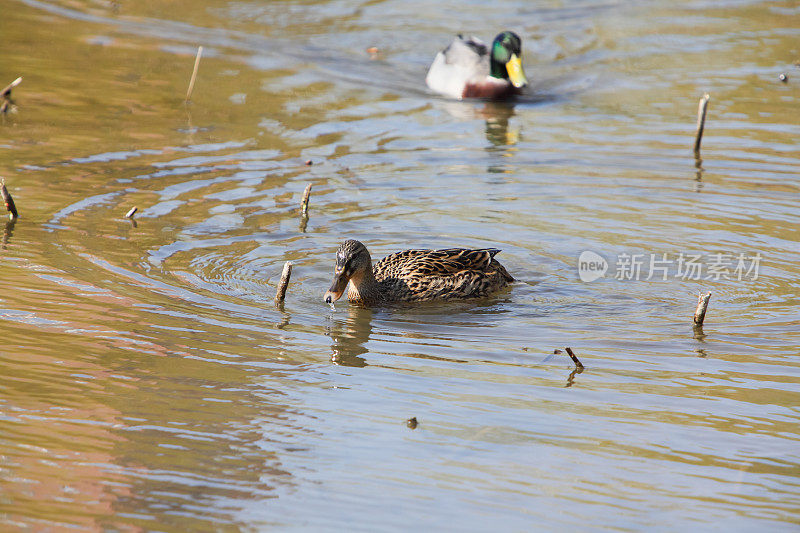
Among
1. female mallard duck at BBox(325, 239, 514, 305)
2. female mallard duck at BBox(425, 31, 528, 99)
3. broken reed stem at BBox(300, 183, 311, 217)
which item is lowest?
female mallard duck at BBox(325, 239, 514, 305)

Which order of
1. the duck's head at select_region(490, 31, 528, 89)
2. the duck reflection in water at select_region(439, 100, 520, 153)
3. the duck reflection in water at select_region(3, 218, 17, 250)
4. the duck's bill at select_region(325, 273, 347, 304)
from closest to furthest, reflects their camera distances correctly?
the duck's bill at select_region(325, 273, 347, 304), the duck reflection in water at select_region(3, 218, 17, 250), the duck reflection in water at select_region(439, 100, 520, 153), the duck's head at select_region(490, 31, 528, 89)

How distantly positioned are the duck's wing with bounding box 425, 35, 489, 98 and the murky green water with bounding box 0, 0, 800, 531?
28.9 inches

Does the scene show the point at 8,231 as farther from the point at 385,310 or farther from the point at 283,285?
the point at 385,310

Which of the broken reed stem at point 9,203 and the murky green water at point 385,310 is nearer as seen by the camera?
the murky green water at point 385,310

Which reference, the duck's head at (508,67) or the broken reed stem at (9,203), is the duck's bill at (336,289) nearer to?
the broken reed stem at (9,203)

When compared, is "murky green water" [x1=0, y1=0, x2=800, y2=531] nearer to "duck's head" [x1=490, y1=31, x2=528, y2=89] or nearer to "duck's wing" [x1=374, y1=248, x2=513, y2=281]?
"duck's wing" [x1=374, y1=248, x2=513, y2=281]

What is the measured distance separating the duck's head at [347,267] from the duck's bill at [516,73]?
902 cm

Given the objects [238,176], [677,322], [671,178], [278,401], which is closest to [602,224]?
[671,178]

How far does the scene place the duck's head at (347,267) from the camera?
8.49 meters

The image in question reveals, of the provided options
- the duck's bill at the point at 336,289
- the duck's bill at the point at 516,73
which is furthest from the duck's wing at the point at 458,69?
the duck's bill at the point at 336,289

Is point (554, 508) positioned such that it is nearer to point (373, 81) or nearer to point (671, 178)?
point (671, 178)

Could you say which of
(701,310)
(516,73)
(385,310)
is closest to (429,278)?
(385,310)

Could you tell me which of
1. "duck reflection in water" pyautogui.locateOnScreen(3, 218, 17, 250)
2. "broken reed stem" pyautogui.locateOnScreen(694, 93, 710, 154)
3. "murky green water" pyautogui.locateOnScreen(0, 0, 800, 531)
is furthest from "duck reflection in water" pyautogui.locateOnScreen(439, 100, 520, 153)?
"duck reflection in water" pyautogui.locateOnScreen(3, 218, 17, 250)

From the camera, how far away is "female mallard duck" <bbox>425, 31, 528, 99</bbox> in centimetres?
1716
